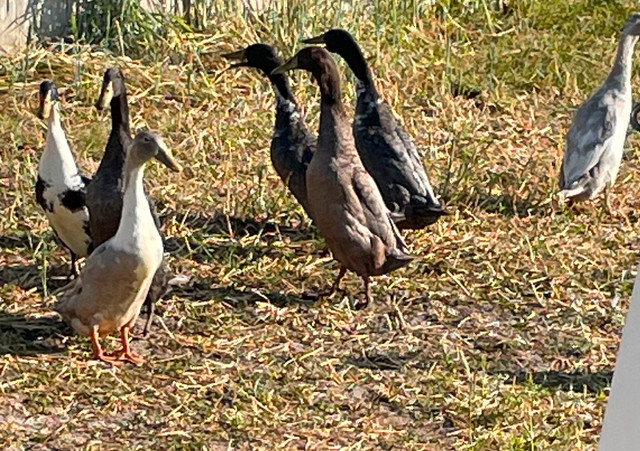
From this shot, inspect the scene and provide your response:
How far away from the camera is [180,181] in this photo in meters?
6.26

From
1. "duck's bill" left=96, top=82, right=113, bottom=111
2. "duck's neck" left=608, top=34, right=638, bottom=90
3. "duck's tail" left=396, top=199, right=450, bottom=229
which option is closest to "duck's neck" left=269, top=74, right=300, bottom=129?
"duck's tail" left=396, top=199, right=450, bottom=229

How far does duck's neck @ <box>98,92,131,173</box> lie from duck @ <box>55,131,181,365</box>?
A: 1.28 ft

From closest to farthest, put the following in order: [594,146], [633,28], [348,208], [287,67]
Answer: [348,208] → [287,67] → [594,146] → [633,28]

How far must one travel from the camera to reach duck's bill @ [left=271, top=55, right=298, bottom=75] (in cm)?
544

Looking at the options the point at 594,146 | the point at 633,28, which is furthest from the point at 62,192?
the point at 633,28

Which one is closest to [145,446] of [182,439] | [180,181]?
[182,439]

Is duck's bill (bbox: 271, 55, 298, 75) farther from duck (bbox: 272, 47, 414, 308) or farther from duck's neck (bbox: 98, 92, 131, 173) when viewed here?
duck's neck (bbox: 98, 92, 131, 173)

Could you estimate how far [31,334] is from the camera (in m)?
4.82

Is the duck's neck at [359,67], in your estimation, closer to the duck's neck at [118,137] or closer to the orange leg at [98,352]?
the duck's neck at [118,137]

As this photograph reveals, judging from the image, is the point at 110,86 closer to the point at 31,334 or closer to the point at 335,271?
the point at 31,334

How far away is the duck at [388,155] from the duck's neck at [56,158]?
4.08 ft

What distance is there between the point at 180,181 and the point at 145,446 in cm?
229

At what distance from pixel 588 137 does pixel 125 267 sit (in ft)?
8.70

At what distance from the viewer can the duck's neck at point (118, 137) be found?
16.3ft
